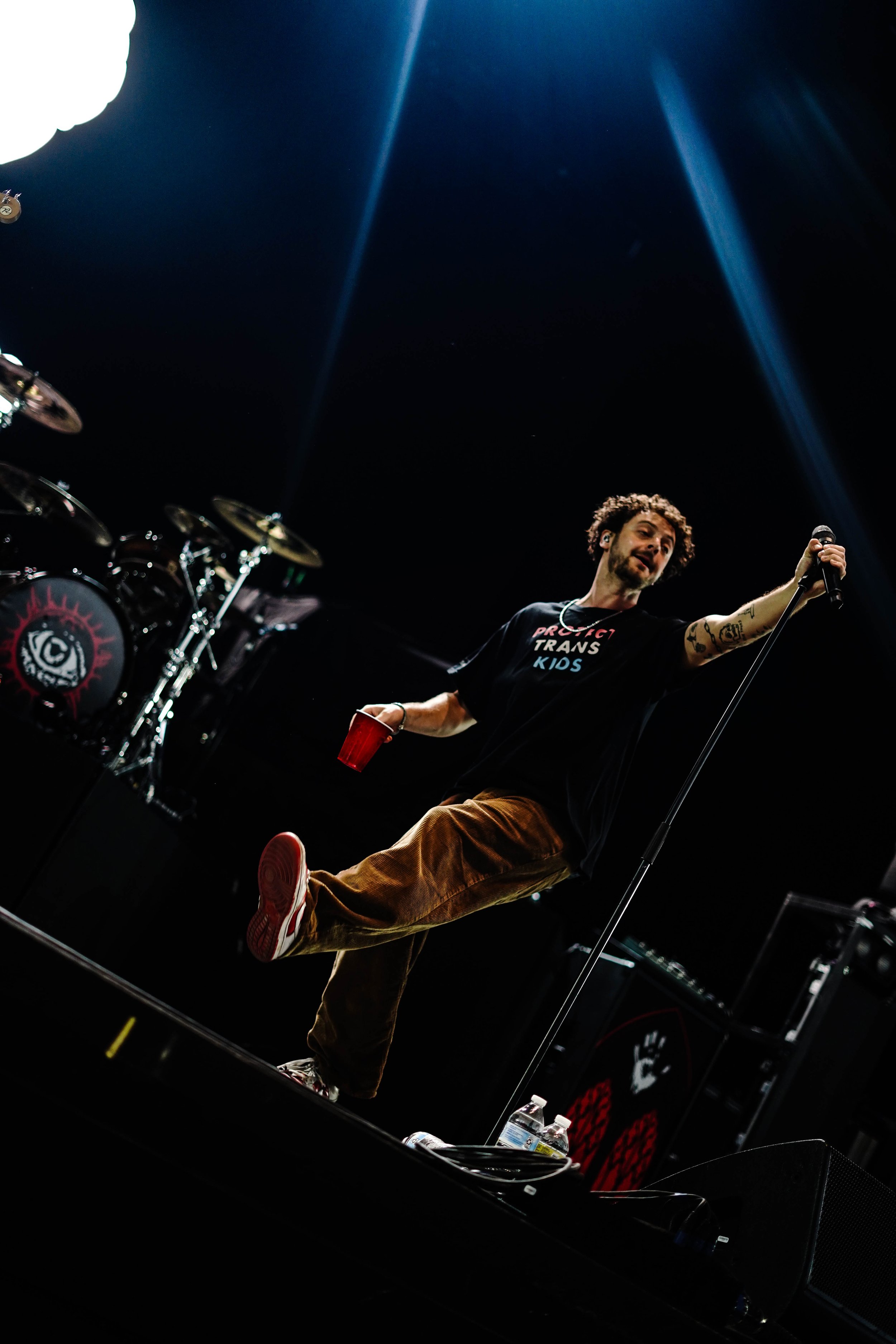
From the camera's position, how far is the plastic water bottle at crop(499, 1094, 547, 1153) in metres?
2.09

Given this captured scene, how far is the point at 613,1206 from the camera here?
1.41m

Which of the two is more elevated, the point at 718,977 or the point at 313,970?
the point at 718,977

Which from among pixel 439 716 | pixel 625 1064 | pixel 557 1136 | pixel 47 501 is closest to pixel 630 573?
pixel 439 716

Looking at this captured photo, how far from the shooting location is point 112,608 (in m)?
4.05

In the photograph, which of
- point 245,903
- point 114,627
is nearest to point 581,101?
point 114,627

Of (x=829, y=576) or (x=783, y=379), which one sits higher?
(x=783, y=379)

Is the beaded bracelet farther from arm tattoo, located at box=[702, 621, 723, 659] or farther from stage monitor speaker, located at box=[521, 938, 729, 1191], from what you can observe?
stage monitor speaker, located at box=[521, 938, 729, 1191]

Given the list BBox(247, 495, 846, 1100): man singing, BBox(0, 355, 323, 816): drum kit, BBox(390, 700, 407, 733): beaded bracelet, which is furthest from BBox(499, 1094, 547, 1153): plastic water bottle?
BBox(0, 355, 323, 816): drum kit

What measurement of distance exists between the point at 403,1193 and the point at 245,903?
2.56 metres

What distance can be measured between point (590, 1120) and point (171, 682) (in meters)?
2.60

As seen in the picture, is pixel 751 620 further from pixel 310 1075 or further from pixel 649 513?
pixel 310 1075

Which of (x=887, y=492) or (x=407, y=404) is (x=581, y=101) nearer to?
(x=407, y=404)

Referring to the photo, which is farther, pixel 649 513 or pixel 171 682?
pixel 171 682

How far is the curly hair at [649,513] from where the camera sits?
2514 millimetres
